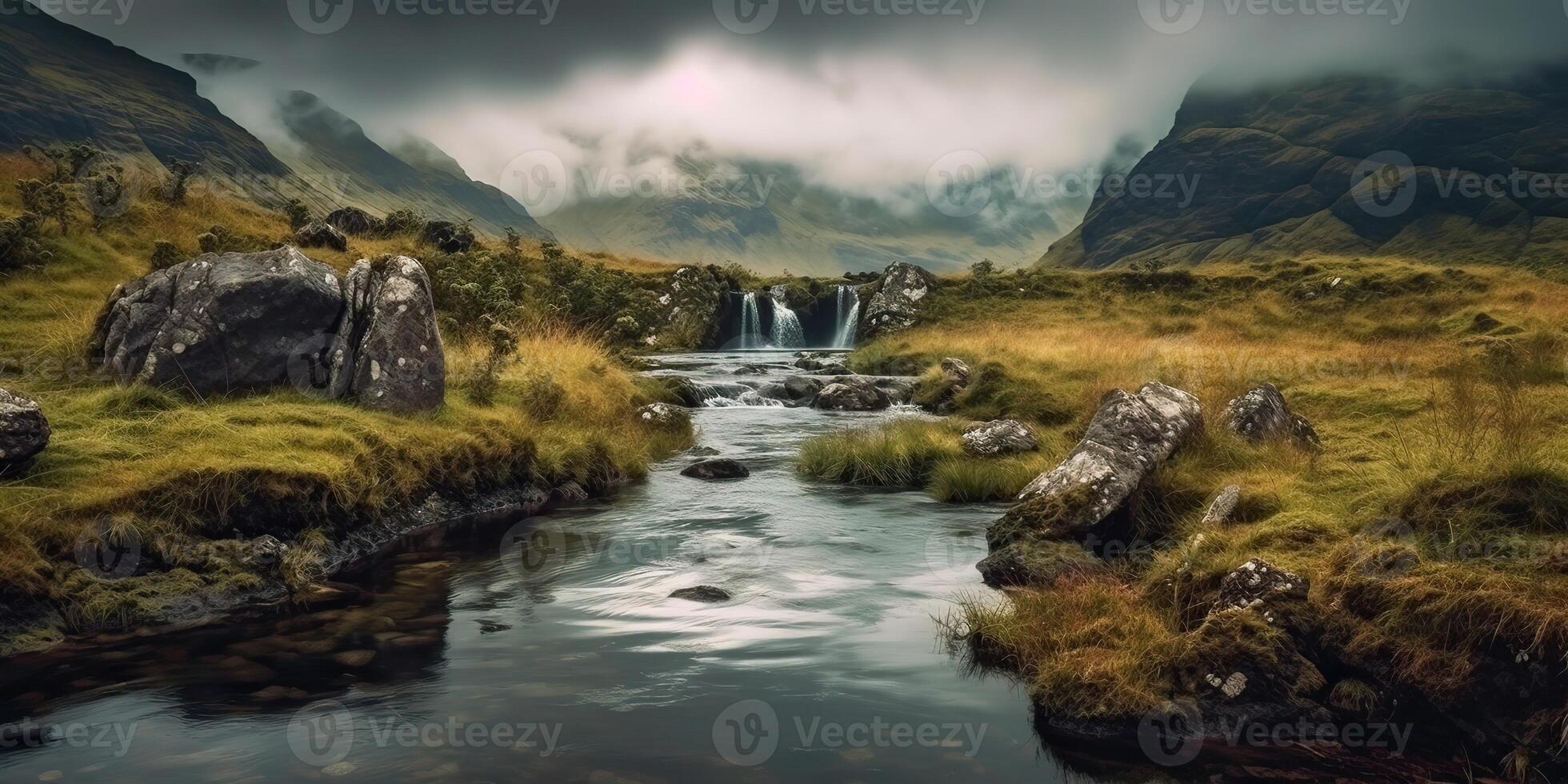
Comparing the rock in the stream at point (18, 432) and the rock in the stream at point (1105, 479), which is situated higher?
the rock in the stream at point (18, 432)

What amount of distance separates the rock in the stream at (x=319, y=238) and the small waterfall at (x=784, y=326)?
35226 mm

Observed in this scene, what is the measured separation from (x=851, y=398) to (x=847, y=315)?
32.1 m

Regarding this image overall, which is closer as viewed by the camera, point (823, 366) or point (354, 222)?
point (354, 222)

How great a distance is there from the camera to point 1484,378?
1559 cm

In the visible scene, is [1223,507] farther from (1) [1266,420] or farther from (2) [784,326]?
(2) [784,326]

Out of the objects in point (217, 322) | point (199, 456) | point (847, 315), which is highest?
point (847, 315)

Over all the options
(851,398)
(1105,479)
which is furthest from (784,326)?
(1105,479)

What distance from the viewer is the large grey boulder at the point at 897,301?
5162cm

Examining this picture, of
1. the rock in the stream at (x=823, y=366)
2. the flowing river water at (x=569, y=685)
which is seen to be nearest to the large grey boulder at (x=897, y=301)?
the rock in the stream at (x=823, y=366)

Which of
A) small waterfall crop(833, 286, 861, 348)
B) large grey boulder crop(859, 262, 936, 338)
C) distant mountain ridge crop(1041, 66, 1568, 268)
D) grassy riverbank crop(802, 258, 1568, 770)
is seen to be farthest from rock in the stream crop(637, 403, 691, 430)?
distant mountain ridge crop(1041, 66, 1568, 268)

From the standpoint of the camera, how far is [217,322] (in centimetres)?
1280

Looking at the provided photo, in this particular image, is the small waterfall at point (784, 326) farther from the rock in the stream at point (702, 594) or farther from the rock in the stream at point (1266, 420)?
the rock in the stream at point (702, 594)

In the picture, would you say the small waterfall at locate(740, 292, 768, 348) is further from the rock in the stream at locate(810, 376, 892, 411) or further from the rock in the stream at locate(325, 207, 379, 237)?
the rock in the stream at locate(810, 376, 892, 411)

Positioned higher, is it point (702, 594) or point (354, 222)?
point (354, 222)
